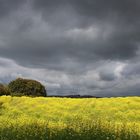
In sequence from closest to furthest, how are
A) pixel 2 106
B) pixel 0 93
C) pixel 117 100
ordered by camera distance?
pixel 2 106 < pixel 117 100 < pixel 0 93

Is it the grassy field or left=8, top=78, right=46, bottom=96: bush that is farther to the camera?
left=8, top=78, right=46, bottom=96: bush

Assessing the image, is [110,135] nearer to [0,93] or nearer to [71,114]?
[71,114]

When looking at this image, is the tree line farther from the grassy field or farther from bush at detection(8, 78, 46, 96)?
the grassy field

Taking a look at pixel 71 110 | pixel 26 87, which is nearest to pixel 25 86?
pixel 26 87

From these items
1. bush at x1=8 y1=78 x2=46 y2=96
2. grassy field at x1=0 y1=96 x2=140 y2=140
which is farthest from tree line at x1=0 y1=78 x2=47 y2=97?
grassy field at x1=0 y1=96 x2=140 y2=140

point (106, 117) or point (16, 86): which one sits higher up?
point (16, 86)

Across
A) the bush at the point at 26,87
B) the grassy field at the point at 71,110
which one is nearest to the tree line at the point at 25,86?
the bush at the point at 26,87

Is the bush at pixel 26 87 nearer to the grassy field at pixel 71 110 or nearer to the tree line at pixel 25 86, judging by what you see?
the tree line at pixel 25 86

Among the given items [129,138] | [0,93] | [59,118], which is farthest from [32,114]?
[129,138]

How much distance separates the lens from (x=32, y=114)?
105 ft

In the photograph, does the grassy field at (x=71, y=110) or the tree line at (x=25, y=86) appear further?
the tree line at (x=25, y=86)

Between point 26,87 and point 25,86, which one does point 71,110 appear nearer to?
point 26,87

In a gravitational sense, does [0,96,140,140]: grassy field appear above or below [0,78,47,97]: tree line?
below

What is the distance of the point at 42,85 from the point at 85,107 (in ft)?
66.0
